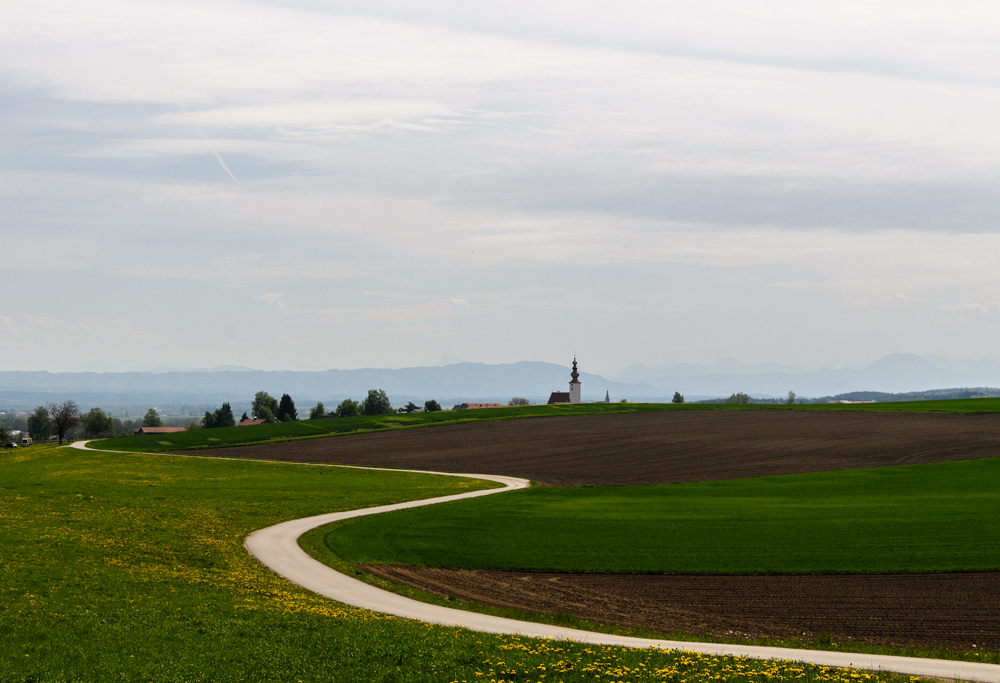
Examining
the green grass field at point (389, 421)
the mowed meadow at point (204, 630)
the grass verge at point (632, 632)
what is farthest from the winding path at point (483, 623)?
the green grass field at point (389, 421)

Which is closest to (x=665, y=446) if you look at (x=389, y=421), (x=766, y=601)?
(x=389, y=421)

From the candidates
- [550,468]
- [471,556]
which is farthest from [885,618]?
[550,468]

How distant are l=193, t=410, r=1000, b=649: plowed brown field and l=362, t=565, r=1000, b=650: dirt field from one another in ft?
0.21

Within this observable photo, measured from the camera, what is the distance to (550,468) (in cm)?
7544

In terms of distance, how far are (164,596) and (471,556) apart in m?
14.4

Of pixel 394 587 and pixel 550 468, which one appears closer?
pixel 394 587

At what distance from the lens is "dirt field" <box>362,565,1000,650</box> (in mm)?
24797

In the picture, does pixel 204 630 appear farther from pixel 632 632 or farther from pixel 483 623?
pixel 632 632

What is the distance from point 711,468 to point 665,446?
16.1m

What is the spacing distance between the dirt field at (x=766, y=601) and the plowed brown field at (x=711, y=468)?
6 cm

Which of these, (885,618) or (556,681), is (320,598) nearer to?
(556,681)

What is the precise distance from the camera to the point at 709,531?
39156 millimetres

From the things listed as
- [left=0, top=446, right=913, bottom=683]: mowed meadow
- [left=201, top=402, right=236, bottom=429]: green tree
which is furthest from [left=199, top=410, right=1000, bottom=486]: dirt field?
[left=201, top=402, right=236, bottom=429]: green tree

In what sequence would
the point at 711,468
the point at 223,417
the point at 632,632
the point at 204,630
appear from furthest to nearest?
the point at 223,417, the point at 711,468, the point at 632,632, the point at 204,630
